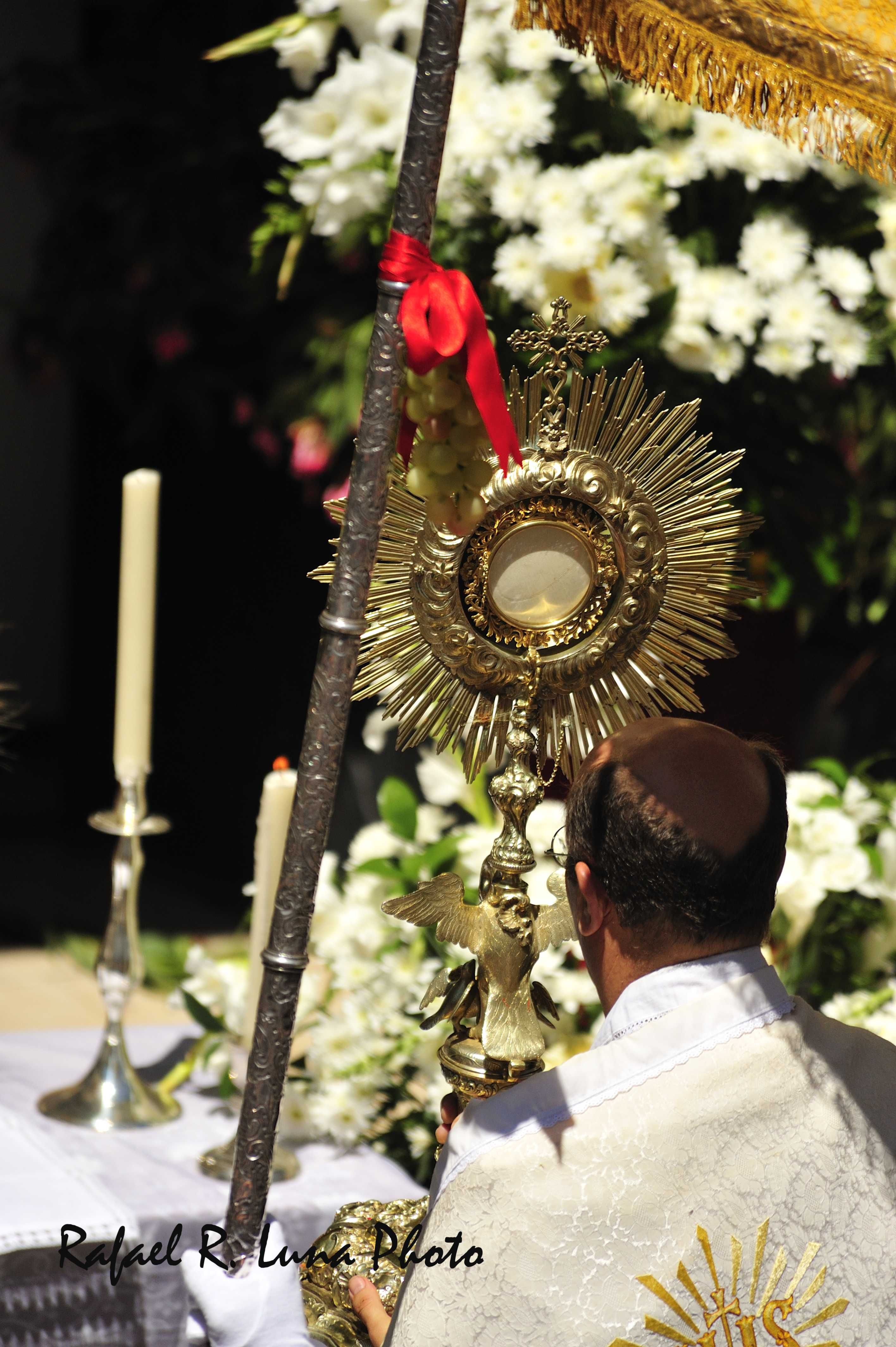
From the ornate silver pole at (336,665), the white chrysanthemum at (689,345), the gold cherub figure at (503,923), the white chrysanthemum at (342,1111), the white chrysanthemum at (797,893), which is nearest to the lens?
the ornate silver pole at (336,665)

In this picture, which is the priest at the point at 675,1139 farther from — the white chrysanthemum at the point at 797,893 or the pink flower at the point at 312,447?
the pink flower at the point at 312,447

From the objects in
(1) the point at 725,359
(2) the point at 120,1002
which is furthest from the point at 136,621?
(1) the point at 725,359

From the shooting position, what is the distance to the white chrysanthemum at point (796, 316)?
1.71 m

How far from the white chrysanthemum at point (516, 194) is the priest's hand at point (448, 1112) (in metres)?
1.03

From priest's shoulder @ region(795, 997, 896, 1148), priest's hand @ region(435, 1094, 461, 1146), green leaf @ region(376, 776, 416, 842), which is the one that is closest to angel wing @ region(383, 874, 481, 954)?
priest's hand @ region(435, 1094, 461, 1146)

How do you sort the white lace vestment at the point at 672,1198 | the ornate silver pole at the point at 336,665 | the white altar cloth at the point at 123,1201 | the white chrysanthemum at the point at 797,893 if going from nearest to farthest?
1. the ornate silver pole at the point at 336,665
2. the white lace vestment at the point at 672,1198
3. the white altar cloth at the point at 123,1201
4. the white chrysanthemum at the point at 797,893

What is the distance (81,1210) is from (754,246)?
1296 mm

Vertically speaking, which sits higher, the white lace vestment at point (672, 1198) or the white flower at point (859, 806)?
the white flower at point (859, 806)

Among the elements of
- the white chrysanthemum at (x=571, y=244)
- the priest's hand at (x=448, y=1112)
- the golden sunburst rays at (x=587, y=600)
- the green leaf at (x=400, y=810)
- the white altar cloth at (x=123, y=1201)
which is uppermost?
the white chrysanthemum at (x=571, y=244)

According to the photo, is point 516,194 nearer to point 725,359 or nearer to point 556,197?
point 556,197

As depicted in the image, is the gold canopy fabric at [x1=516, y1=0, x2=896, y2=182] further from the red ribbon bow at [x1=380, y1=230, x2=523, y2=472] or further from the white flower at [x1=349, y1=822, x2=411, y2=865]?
the white flower at [x1=349, y1=822, x2=411, y2=865]

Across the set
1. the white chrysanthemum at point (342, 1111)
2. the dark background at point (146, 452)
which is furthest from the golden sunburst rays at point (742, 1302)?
the dark background at point (146, 452)

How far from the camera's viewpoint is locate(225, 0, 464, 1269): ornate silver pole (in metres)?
0.77

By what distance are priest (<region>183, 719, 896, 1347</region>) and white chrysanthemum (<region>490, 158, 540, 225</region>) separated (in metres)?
0.87
